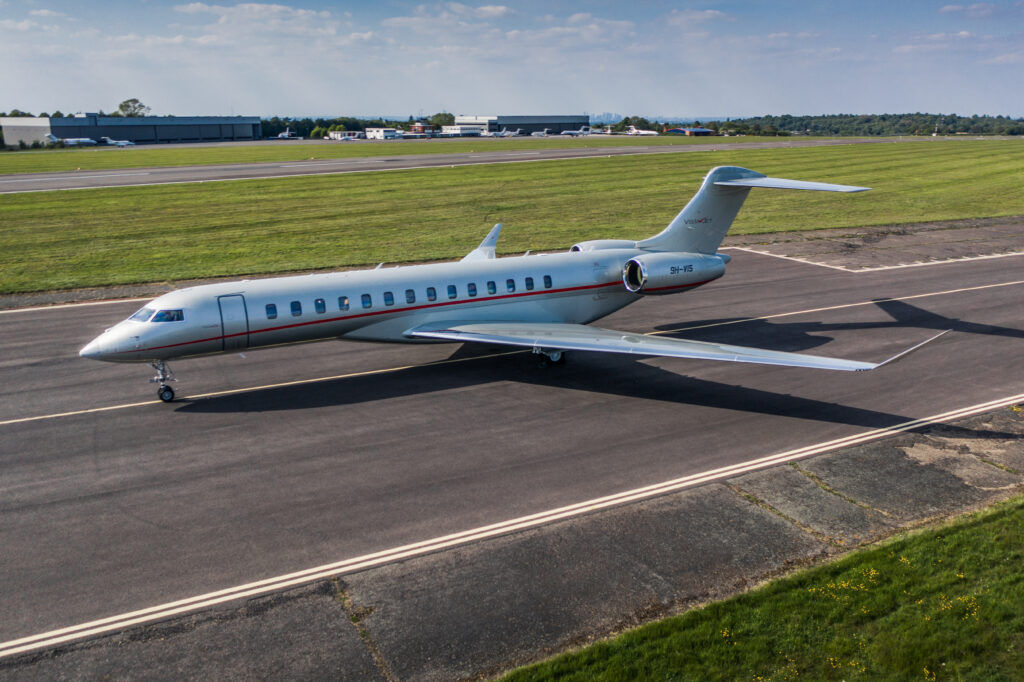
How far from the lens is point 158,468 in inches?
645

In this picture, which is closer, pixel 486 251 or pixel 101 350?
pixel 101 350

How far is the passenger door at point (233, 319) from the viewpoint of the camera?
20.0 meters

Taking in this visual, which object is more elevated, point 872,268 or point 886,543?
point 872,268

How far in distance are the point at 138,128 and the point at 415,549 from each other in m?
189

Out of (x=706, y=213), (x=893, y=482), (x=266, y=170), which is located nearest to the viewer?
(x=893, y=482)

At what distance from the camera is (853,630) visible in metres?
10.8

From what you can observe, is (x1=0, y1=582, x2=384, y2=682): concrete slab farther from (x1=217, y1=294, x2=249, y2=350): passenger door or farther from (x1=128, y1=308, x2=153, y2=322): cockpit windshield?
(x1=128, y1=308, x2=153, y2=322): cockpit windshield

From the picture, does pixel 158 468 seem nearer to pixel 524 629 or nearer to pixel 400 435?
pixel 400 435

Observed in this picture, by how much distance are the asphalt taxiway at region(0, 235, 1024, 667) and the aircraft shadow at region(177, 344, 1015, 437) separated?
86mm

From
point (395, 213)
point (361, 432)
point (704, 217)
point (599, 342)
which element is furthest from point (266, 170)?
point (361, 432)

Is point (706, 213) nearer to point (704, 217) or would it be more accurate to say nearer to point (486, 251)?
point (704, 217)

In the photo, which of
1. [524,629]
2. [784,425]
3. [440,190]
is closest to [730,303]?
[784,425]

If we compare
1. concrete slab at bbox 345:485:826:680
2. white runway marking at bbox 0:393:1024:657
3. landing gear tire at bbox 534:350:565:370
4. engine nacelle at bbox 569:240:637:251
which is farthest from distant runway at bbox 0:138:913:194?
concrete slab at bbox 345:485:826:680

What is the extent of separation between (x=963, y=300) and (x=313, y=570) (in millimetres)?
29593
